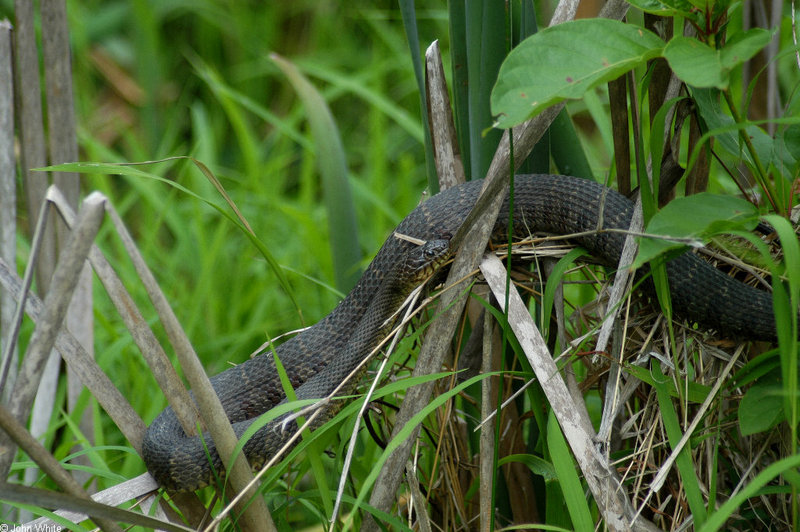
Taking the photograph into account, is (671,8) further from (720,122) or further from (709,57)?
(720,122)

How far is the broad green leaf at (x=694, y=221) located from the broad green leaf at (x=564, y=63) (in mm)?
320

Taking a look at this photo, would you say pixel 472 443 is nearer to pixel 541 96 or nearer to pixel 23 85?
pixel 541 96

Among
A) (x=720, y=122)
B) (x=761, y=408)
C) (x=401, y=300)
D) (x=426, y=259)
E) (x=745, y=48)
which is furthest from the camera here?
(x=401, y=300)

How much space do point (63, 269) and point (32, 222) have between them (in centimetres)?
174

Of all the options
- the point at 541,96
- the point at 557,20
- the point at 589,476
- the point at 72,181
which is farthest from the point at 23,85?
the point at 589,476

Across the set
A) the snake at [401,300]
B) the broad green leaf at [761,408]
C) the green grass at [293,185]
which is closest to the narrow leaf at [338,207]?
Answer: the green grass at [293,185]

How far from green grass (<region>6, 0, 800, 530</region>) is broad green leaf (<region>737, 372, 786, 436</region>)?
0.21 ft

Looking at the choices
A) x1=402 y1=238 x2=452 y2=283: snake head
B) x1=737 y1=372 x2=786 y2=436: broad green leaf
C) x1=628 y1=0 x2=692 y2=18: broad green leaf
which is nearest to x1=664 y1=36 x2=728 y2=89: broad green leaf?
x1=628 y1=0 x2=692 y2=18: broad green leaf

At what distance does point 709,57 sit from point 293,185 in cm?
558

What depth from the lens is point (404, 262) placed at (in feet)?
8.45

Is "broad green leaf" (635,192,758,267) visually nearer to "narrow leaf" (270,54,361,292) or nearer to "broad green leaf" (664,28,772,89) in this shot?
"broad green leaf" (664,28,772,89)

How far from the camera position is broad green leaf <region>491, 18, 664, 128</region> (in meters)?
1.48

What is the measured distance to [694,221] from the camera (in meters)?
1.57

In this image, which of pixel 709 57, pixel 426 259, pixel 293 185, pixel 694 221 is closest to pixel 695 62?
pixel 709 57
